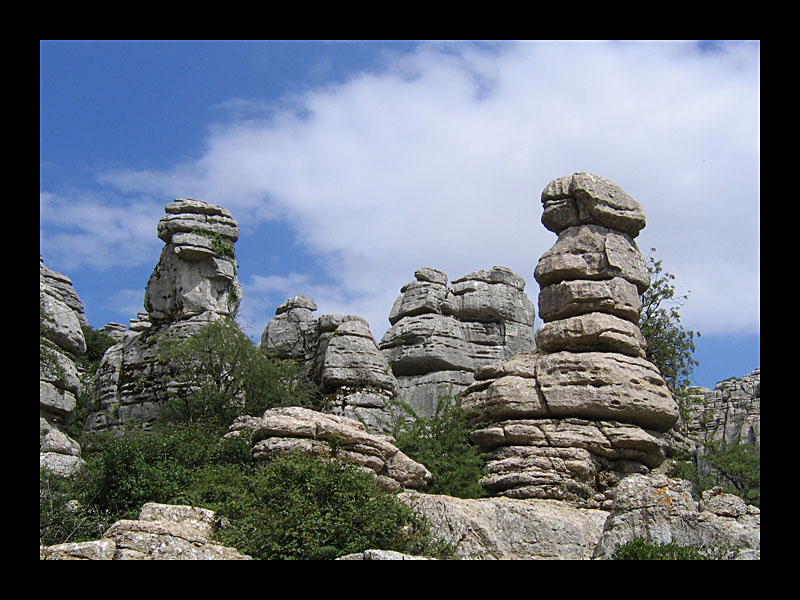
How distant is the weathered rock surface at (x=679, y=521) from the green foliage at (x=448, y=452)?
16.3 ft

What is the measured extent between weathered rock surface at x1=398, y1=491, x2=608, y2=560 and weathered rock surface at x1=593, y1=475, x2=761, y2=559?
94.4 inches

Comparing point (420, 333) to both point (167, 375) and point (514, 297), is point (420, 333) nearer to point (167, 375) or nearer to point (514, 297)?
point (514, 297)

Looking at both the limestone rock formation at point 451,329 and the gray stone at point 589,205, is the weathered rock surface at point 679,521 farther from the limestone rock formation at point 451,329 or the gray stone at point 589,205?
the limestone rock formation at point 451,329

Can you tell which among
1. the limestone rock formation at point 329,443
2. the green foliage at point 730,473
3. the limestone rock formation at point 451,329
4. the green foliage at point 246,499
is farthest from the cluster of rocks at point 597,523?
the limestone rock formation at point 451,329

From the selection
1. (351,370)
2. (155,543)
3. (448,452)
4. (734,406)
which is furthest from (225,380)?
(734,406)

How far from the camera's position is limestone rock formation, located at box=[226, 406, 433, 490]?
15.2 metres

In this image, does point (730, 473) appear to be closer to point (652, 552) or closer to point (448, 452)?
point (448, 452)

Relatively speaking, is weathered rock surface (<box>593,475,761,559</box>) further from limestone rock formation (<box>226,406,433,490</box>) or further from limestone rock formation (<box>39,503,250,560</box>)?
limestone rock formation (<box>39,503,250,560</box>)

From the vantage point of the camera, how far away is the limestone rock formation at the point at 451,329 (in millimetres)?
34938

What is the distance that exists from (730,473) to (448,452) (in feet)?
25.0

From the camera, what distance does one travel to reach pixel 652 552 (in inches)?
425

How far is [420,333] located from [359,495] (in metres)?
22.5

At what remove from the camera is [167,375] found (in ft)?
93.2
